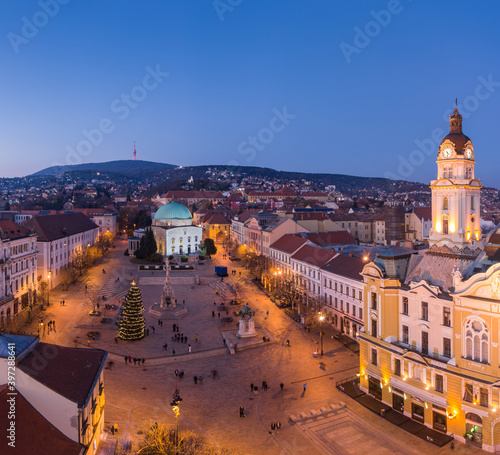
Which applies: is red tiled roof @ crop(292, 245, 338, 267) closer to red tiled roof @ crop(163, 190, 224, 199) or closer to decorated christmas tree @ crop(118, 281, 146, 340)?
decorated christmas tree @ crop(118, 281, 146, 340)

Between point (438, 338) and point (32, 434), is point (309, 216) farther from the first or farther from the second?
point (32, 434)

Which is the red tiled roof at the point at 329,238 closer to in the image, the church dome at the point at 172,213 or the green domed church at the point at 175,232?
the green domed church at the point at 175,232

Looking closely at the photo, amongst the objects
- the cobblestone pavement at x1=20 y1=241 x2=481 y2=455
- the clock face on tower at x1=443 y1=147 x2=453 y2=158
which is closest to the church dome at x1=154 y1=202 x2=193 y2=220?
the cobblestone pavement at x1=20 y1=241 x2=481 y2=455

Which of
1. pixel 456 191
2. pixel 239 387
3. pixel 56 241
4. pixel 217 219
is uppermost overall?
pixel 456 191

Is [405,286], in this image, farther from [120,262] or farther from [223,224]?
[223,224]

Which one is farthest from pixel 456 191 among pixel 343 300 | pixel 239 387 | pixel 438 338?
pixel 239 387
